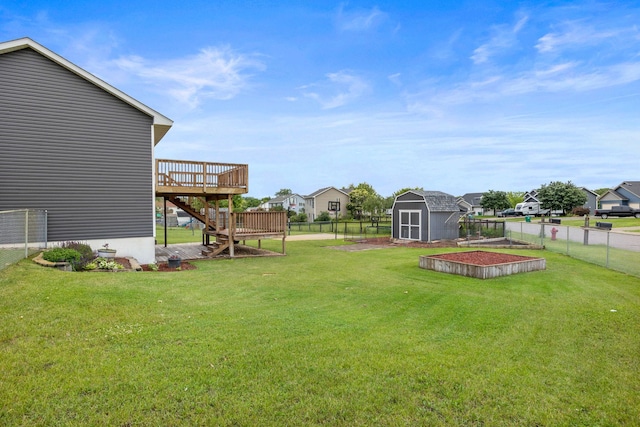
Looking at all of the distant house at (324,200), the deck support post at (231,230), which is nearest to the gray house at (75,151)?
the deck support post at (231,230)

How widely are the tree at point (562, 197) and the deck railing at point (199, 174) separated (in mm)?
52050

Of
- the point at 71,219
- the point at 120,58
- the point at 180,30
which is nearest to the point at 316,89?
the point at 180,30

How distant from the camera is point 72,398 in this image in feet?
10.2

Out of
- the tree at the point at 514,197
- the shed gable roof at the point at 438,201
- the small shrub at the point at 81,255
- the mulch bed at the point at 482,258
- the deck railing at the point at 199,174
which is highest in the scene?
the tree at the point at 514,197

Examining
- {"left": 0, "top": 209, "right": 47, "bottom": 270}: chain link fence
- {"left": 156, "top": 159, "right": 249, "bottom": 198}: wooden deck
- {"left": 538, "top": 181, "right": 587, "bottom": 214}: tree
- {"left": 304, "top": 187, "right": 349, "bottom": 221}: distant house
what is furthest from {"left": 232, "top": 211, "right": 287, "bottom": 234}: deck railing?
{"left": 538, "top": 181, "right": 587, "bottom": 214}: tree

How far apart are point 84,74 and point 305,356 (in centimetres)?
1281

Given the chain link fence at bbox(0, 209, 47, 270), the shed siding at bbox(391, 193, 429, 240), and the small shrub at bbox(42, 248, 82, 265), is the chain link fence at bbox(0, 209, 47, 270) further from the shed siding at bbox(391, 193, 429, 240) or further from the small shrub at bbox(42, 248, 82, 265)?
the shed siding at bbox(391, 193, 429, 240)

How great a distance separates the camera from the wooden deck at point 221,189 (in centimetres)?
1462

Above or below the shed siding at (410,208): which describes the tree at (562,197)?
above

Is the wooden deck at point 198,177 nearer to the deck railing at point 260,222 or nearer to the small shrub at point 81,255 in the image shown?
the deck railing at point 260,222

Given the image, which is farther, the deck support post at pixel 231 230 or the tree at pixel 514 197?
the tree at pixel 514 197

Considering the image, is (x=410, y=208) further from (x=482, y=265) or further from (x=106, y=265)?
(x=106, y=265)

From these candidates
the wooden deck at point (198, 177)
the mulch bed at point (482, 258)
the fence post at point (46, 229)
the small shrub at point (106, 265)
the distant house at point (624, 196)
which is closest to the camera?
the small shrub at point (106, 265)

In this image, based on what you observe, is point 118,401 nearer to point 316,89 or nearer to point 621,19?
point 621,19
